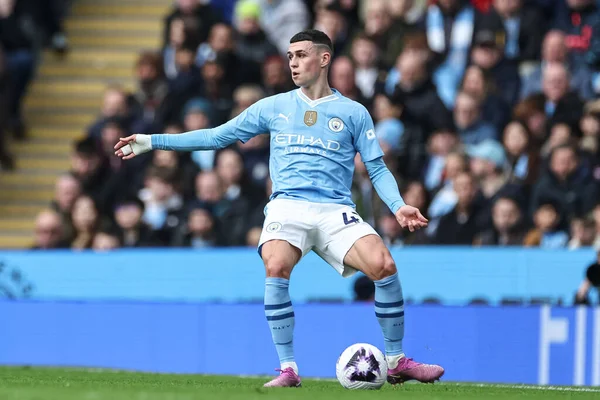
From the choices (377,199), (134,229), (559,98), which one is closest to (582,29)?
(559,98)

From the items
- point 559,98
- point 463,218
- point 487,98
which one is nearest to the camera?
point 463,218

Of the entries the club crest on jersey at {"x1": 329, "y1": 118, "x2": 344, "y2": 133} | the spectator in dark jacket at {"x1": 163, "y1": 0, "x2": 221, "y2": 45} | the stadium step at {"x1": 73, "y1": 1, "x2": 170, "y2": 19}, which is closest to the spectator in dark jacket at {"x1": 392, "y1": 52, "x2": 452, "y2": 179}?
the spectator in dark jacket at {"x1": 163, "y1": 0, "x2": 221, "y2": 45}

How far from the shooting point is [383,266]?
9.12 meters

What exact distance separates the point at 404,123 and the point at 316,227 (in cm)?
544

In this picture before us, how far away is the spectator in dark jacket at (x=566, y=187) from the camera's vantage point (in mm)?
12883

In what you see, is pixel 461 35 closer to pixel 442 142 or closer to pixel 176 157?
pixel 442 142

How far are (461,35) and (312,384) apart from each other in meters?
6.14

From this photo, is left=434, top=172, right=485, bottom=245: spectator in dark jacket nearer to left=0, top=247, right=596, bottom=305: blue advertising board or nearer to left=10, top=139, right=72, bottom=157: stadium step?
left=0, top=247, right=596, bottom=305: blue advertising board

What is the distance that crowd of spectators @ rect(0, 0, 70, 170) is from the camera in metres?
18.7

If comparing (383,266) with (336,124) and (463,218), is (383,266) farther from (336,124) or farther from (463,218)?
(463,218)

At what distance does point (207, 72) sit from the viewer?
53.6ft

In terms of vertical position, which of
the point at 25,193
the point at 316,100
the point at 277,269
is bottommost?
the point at 277,269

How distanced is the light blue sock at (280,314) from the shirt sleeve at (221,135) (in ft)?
3.57

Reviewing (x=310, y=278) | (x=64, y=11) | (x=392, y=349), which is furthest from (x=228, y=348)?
(x=64, y=11)
